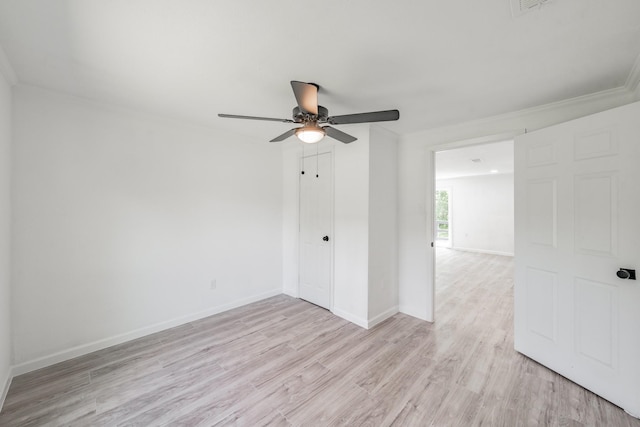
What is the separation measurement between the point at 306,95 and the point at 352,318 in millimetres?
2638

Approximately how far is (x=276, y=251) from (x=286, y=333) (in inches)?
58.1

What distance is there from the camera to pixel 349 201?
3227mm

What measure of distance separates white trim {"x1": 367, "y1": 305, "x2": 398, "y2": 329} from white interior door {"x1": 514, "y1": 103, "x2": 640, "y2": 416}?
1.32 metres

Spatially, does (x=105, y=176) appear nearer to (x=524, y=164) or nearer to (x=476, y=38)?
(x=476, y=38)

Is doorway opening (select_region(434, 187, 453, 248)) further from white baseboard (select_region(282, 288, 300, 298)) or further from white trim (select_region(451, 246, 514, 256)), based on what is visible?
white baseboard (select_region(282, 288, 300, 298))

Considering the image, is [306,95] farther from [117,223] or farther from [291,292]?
[291,292]

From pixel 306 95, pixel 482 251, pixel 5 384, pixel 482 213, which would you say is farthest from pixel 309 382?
pixel 482 213

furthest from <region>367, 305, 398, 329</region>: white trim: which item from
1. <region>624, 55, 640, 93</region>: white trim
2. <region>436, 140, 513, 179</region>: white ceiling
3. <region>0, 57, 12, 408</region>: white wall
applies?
<region>0, 57, 12, 408</region>: white wall

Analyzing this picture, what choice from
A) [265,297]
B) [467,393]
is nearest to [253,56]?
[467,393]

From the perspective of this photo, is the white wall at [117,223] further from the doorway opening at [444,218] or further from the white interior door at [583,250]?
the doorway opening at [444,218]

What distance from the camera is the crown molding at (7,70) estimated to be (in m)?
1.73

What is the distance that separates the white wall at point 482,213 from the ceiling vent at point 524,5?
7.70 m

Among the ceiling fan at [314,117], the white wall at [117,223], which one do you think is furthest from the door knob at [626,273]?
the white wall at [117,223]

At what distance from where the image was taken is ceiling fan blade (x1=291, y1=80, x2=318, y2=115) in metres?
1.60
